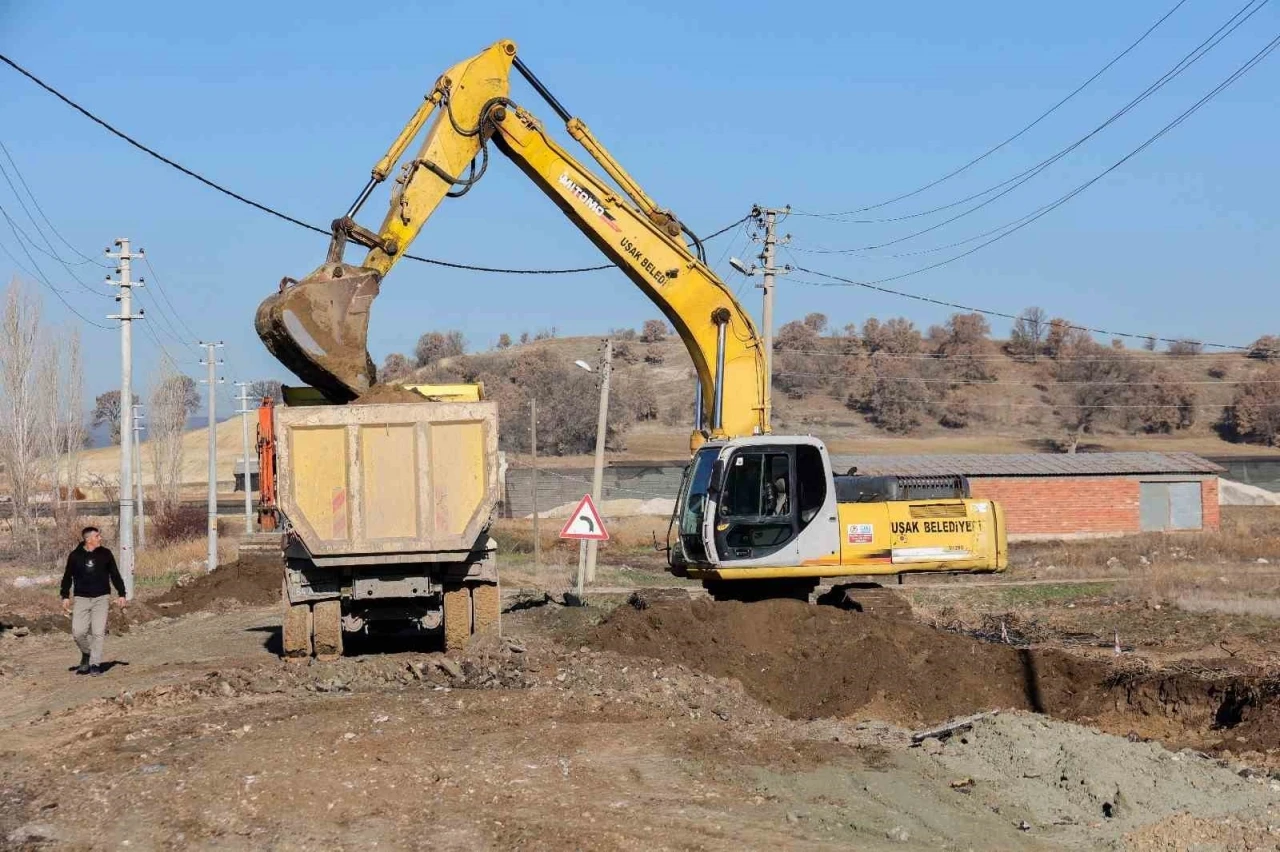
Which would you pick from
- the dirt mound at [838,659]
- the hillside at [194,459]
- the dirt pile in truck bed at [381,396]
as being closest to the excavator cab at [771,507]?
the dirt mound at [838,659]

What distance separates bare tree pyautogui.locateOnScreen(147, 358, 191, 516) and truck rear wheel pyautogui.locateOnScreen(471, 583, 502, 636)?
48845mm

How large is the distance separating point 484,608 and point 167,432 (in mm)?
53308

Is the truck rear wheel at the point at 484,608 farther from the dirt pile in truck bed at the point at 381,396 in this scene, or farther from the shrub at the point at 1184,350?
the shrub at the point at 1184,350

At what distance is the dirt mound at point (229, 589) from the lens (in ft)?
93.5

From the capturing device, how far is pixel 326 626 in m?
16.0

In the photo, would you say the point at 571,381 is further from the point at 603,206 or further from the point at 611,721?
the point at 611,721

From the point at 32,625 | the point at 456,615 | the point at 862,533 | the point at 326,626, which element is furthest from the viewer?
the point at 32,625

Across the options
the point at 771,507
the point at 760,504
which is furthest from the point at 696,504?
the point at 771,507

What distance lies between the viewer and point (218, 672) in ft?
51.2

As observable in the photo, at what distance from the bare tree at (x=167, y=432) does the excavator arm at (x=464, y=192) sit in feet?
157

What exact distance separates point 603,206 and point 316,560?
6059 mm

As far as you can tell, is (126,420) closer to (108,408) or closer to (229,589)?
(229,589)

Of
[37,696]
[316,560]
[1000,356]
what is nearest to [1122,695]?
[316,560]

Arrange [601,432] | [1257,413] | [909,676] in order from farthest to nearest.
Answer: [1257,413]
[601,432]
[909,676]
